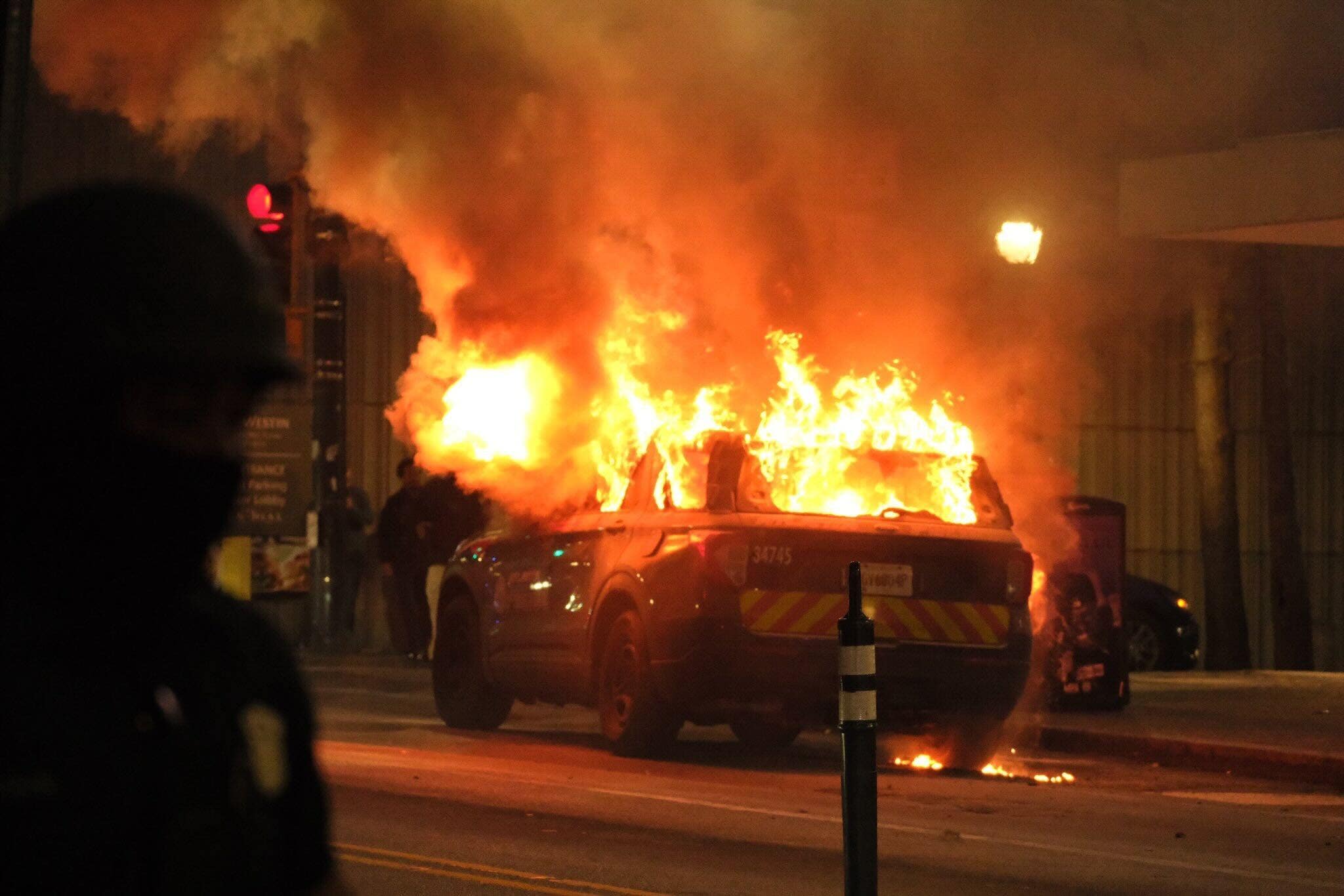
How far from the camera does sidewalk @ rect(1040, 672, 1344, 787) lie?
41.0ft

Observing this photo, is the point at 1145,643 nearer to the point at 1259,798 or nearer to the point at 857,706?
the point at 1259,798

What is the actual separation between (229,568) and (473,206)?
396cm

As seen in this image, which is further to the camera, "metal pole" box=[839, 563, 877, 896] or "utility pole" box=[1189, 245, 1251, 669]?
"utility pole" box=[1189, 245, 1251, 669]

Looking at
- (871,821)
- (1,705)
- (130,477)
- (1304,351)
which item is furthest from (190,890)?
(1304,351)

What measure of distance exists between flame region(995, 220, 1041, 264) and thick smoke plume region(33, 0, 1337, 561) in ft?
0.37

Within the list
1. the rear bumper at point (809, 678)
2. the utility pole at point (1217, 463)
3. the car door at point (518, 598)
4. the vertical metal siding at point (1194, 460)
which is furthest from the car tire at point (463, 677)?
the vertical metal siding at point (1194, 460)

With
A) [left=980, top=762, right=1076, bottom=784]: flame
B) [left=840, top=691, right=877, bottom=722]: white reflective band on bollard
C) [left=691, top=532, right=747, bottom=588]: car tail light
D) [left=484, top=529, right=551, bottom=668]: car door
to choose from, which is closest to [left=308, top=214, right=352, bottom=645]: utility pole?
[left=484, top=529, right=551, bottom=668]: car door

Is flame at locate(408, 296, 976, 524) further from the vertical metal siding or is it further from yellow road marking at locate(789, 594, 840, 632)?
the vertical metal siding

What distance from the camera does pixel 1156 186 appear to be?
1667 cm

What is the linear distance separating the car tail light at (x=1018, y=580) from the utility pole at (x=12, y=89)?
5826mm

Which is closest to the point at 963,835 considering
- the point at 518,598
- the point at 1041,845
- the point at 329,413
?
the point at 1041,845

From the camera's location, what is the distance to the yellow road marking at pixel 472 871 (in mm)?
7594

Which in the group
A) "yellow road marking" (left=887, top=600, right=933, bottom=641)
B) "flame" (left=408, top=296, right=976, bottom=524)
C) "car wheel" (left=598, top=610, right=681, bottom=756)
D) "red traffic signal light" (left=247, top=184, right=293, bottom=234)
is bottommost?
"car wheel" (left=598, top=610, right=681, bottom=756)

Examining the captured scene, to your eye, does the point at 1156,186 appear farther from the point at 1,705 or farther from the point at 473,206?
the point at 1,705
